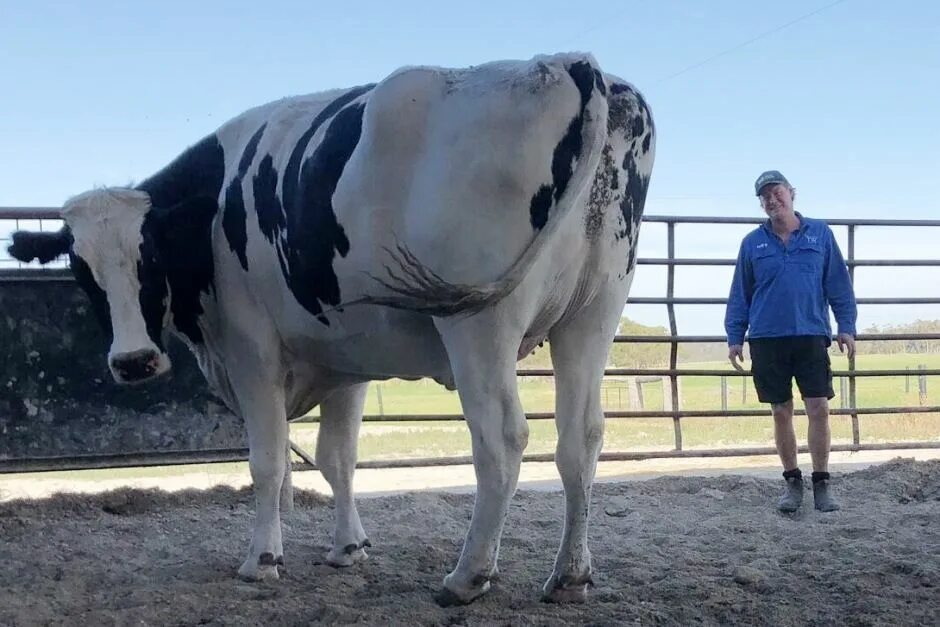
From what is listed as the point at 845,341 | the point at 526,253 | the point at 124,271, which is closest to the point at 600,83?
the point at 526,253

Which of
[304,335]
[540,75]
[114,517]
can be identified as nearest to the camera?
[540,75]

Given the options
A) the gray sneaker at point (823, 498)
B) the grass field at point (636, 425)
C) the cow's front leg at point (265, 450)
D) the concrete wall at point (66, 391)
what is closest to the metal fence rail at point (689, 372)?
the grass field at point (636, 425)

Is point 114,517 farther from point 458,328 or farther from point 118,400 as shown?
point 458,328

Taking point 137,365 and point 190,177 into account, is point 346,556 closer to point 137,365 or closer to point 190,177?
point 137,365

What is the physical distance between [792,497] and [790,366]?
64cm

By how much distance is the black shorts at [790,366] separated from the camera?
15.2 ft

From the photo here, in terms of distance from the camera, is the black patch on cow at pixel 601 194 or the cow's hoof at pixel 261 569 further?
the cow's hoof at pixel 261 569

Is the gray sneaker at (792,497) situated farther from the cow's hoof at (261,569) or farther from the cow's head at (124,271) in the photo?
the cow's head at (124,271)

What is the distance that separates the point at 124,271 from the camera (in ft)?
10.7

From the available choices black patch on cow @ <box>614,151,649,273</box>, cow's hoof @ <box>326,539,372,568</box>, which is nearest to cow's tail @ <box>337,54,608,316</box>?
black patch on cow @ <box>614,151,649,273</box>

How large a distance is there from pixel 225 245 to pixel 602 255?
140 centimetres

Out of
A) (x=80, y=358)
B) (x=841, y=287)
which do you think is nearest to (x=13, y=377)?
(x=80, y=358)

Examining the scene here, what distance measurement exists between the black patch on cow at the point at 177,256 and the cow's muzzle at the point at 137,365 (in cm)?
12

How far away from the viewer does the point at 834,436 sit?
30.7 ft
